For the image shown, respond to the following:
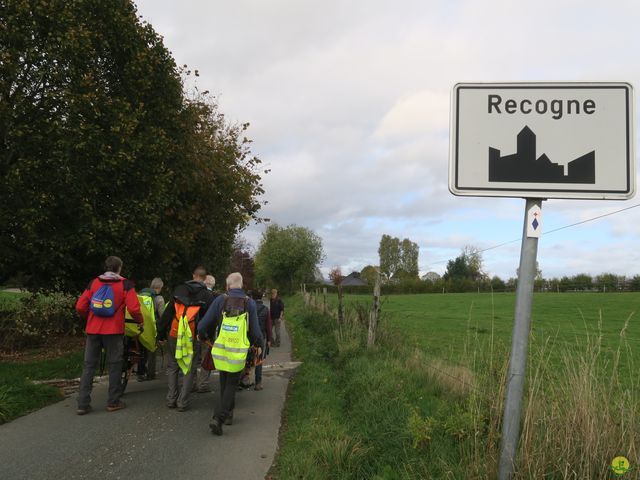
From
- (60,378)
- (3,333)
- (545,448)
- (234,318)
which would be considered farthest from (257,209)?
(545,448)

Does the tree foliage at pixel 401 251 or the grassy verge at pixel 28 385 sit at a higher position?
the tree foliage at pixel 401 251

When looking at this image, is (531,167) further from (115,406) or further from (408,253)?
(408,253)

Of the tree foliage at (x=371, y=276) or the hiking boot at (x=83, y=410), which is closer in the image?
the hiking boot at (x=83, y=410)

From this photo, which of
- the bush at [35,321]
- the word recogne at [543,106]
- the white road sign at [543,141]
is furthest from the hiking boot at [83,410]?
the bush at [35,321]

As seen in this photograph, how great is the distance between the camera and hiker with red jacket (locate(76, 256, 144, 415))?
6.61 meters

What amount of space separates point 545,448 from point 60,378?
8155 mm

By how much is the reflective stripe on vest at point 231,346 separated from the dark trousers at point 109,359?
164cm

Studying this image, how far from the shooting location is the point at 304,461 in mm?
4629

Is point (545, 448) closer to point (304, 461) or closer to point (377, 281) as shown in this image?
point (304, 461)

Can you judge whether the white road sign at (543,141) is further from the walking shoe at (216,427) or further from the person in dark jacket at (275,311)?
the person in dark jacket at (275,311)

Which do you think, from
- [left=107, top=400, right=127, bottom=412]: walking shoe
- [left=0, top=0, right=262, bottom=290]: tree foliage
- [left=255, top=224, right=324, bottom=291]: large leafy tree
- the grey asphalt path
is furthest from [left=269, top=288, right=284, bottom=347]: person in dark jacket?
[left=255, top=224, right=324, bottom=291]: large leafy tree

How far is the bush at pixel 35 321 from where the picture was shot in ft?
39.5

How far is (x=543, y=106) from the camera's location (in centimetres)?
274

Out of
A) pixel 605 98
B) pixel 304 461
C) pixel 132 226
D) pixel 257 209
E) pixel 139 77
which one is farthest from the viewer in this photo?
pixel 257 209
